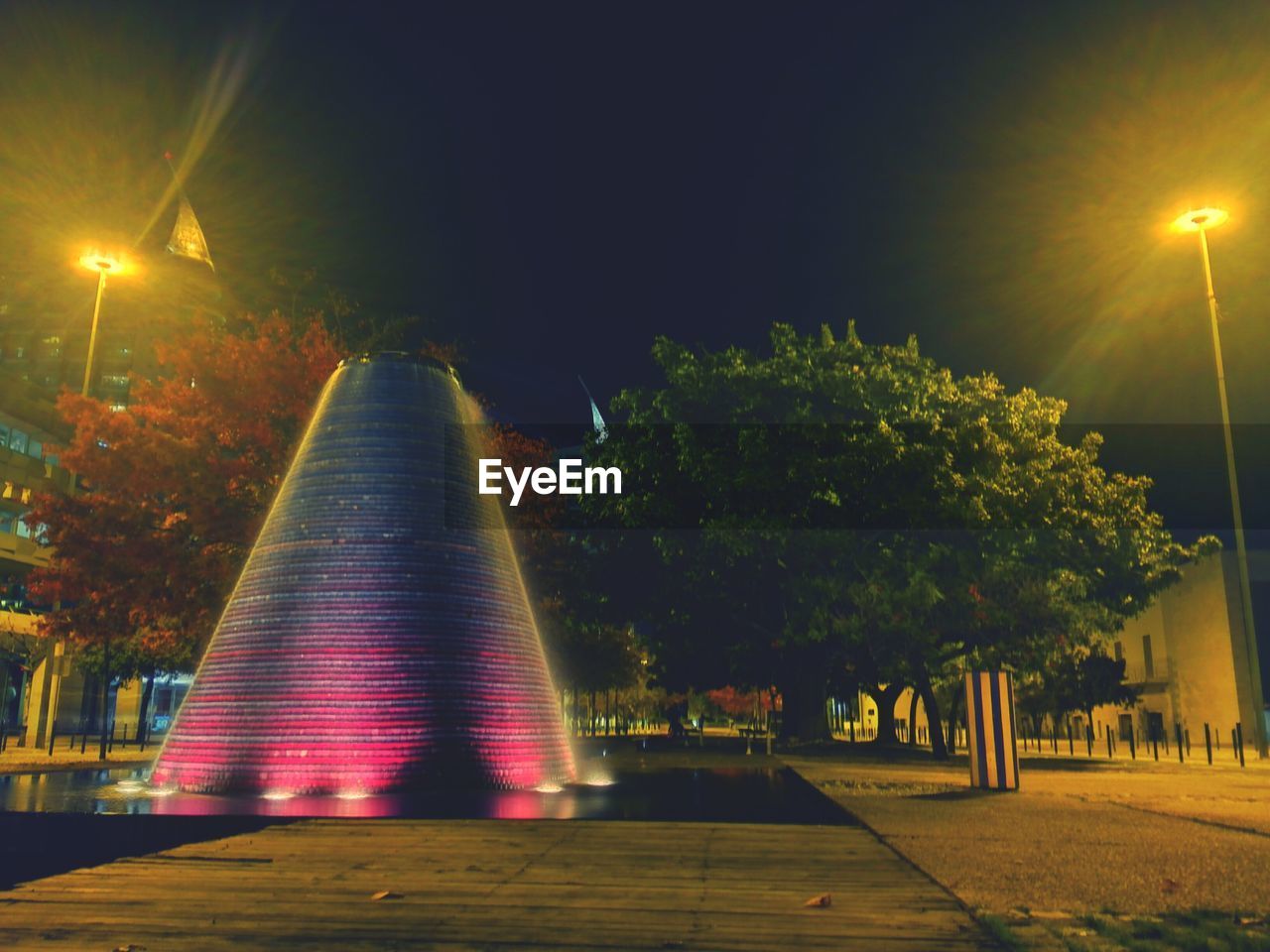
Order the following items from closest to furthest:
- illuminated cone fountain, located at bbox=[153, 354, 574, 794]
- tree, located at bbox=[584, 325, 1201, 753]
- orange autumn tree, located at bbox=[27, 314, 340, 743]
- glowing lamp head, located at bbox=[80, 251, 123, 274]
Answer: illuminated cone fountain, located at bbox=[153, 354, 574, 794], orange autumn tree, located at bbox=[27, 314, 340, 743], tree, located at bbox=[584, 325, 1201, 753], glowing lamp head, located at bbox=[80, 251, 123, 274]

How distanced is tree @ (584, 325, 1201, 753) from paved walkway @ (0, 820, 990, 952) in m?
18.3

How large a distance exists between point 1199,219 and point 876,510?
12386mm

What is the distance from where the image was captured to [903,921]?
5.87 meters

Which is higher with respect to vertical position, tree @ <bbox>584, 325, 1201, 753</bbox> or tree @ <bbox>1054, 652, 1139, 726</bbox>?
tree @ <bbox>584, 325, 1201, 753</bbox>

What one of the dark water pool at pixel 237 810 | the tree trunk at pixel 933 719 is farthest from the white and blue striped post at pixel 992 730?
the tree trunk at pixel 933 719

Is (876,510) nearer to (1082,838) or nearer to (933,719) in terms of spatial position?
(933,719)

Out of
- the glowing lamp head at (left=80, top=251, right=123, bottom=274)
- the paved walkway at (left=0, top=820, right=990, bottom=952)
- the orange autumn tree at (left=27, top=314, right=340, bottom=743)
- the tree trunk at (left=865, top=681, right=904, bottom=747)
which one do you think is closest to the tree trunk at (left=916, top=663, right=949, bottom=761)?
the tree trunk at (left=865, top=681, right=904, bottom=747)

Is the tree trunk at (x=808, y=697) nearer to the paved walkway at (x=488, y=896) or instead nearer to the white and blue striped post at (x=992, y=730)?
the white and blue striped post at (x=992, y=730)

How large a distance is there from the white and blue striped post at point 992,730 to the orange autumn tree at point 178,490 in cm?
1687

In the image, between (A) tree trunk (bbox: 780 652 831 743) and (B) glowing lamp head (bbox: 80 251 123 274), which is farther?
(A) tree trunk (bbox: 780 652 831 743)

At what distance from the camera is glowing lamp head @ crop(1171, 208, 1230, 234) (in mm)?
27594

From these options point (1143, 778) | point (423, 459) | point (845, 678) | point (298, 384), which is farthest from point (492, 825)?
point (845, 678)

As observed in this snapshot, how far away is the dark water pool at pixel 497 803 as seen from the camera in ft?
36.4

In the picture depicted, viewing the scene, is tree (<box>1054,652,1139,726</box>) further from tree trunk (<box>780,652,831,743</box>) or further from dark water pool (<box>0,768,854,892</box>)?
dark water pool (<box>0,768,854,892</box>)
